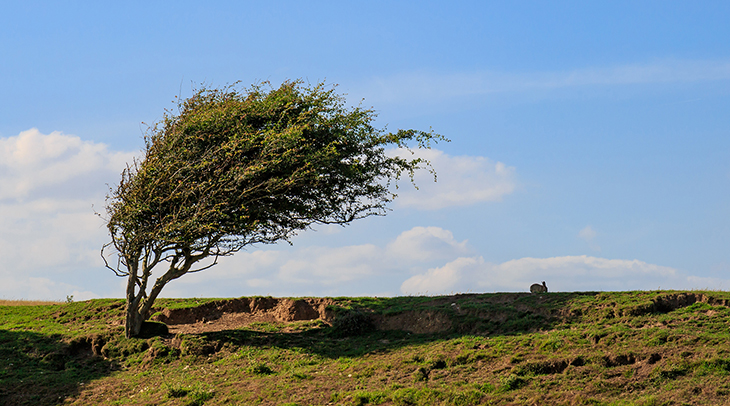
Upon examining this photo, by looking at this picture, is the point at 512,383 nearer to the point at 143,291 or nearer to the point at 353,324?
the point at 353,324

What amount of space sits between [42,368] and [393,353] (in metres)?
11.8

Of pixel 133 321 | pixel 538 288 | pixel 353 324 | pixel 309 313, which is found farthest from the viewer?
pixel 309 313

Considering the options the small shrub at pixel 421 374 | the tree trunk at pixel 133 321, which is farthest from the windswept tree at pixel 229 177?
the small shrub at pixel 421 374

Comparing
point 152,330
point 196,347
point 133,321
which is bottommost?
point 196,347

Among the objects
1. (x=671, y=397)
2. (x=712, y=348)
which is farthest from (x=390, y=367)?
(x=712, y=348)

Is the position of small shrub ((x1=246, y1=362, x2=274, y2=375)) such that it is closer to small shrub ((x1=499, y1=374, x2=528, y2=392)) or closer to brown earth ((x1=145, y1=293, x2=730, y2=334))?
brown earth ((x1=145, y1=293, x2=730, y2=334))

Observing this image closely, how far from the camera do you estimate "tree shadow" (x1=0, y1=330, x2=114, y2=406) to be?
17.3 metres

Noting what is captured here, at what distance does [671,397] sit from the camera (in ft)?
39.9

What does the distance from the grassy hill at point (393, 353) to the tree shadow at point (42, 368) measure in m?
0.06

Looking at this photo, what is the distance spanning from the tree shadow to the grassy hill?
0.19 ft

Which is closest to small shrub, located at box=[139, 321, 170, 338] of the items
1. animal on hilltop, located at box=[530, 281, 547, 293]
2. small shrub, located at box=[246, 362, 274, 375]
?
small shrub, located at box=[246, 362, 274, 375]

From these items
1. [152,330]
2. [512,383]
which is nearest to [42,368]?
[152,330]

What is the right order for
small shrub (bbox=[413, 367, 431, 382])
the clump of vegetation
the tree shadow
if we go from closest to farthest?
small shrub (bbox=[413, 367, 431, 382]) → the tree shadow → the clump of vegetation

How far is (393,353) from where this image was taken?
17.5 metres
